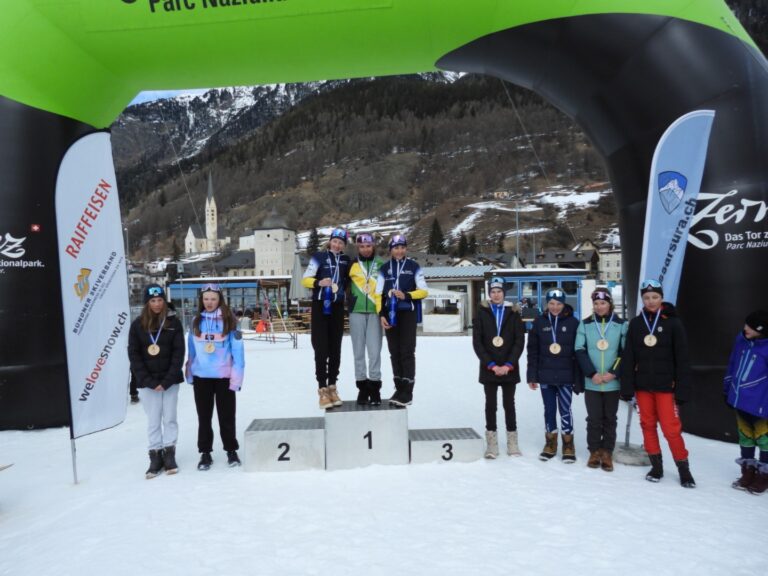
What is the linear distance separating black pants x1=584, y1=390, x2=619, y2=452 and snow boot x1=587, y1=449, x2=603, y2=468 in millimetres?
31

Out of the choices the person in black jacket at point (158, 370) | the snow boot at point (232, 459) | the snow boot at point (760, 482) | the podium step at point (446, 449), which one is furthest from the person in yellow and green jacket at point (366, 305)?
the snow boot at point (760, 482)

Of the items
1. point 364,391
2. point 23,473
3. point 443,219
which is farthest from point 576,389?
point 443,219

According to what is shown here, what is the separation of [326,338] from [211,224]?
161m

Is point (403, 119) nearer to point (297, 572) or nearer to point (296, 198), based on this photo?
point (296, 198)

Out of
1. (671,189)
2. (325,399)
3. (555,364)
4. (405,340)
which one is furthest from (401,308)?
(671,189)

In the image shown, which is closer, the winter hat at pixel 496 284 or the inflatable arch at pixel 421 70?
the winter hat at pixel 496 284

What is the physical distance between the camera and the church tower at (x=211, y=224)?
146375mm

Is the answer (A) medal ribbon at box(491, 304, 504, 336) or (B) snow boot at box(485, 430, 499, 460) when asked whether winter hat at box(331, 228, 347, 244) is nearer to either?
(A) medal ribbon at box(491, 304, 504, 336)

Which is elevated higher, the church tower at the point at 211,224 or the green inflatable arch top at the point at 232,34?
the church tower at the point at 211,224

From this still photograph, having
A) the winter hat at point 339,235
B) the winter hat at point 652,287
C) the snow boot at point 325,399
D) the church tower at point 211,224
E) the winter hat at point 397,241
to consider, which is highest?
the church tower at point 211,224

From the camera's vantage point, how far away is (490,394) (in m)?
4.74

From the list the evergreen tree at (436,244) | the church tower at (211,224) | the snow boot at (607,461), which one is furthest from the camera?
the church tower at (211,224)

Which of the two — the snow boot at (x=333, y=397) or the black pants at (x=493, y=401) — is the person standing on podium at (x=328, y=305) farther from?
the black pants at (x=493, y=401)

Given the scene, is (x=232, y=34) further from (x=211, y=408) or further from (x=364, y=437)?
(x=364, y=437)
